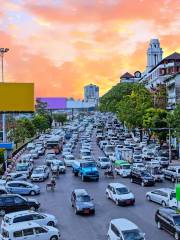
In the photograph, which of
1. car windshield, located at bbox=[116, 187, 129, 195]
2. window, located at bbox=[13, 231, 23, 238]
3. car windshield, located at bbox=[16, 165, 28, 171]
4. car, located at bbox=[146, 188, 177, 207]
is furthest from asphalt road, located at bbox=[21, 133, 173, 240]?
car windshield, located at bbox=[16, 165, 28, 171]

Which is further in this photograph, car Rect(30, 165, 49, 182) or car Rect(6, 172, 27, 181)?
car Rect(30, 165, 49, 182)

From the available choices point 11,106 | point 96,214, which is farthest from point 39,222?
point 11,106

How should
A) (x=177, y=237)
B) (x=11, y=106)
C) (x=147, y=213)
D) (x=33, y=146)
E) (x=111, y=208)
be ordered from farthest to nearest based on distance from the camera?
1. (x=33, y=146)
2. (x=11, y=106)
3. (x=111, y=208)
4. (x=147, y=213)
5. (x=177, y=237)

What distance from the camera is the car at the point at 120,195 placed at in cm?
3822

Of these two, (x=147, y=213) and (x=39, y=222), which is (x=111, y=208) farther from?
(x=39, y=222)

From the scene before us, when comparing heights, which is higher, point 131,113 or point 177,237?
point 131,113

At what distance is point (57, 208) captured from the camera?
3791 cm

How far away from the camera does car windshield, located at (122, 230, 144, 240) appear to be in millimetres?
25188

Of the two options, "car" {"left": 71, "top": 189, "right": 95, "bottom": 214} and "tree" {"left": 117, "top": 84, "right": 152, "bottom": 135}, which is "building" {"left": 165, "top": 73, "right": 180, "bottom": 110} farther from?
"car" {"left": 71, "top": 189, "right": 95, "bottom": 214}

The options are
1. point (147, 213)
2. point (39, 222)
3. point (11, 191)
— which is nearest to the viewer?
point (39, 222)

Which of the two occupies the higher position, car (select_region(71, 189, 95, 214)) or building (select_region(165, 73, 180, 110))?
building (select_region(165, 73, 180, 110))

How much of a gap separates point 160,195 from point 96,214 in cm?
572

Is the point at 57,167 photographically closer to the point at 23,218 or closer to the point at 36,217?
the point at 36,217

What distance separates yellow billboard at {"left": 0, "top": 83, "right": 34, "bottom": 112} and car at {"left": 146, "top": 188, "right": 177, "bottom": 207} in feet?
114
